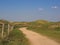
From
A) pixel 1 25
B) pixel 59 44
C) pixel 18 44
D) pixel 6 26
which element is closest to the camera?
pixel 18 44

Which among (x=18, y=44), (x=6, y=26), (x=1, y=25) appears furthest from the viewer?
(x=6, y=26)

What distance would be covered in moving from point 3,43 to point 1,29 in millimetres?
3299

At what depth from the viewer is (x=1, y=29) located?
1664 centimetres

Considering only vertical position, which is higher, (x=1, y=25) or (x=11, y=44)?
(x=1, y=25)

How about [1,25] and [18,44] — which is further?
[1,25]

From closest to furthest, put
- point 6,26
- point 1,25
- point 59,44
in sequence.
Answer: point 59,44 < point 1,25 < point 6,26

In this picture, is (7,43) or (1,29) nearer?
(7,43)

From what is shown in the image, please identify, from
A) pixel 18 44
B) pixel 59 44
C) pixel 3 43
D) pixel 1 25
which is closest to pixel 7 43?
pixel 3 43

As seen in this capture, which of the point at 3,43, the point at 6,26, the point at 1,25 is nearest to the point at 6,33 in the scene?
the point at 6,26

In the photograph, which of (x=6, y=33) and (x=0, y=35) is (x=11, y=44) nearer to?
(x=0, y=35)

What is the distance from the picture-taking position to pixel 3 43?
44.4ft

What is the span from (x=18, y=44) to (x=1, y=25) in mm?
4237

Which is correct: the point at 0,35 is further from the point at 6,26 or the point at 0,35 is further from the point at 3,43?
the point at 3,43

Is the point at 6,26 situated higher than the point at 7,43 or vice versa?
the point at 6,26
